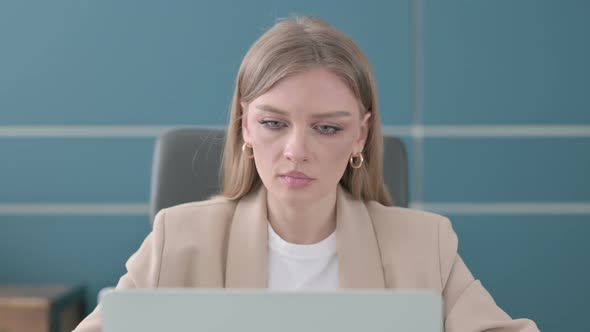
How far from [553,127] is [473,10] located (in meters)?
0.56

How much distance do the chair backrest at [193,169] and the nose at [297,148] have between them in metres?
0.48

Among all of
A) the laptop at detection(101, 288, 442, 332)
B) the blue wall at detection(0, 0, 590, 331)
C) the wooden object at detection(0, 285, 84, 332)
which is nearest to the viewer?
the laptop at detection(101, 288, 442, 332)

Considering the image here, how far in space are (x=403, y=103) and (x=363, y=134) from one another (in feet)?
5.09

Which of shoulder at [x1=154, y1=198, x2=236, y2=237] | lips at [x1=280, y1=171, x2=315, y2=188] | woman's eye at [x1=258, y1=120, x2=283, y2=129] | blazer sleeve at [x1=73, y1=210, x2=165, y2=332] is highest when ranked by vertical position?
woman's eye at [x1=258, y1=120, x2=283, y2=129]

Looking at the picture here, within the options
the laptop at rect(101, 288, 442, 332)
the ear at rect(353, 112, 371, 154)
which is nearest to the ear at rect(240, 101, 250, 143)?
the ear at rect(353, 112, 371, 154)

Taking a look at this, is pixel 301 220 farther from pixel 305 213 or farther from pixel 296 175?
pixel 296 175

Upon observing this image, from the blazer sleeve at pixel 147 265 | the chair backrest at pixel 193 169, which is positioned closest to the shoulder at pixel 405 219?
the chair backrest at pixel 193 169

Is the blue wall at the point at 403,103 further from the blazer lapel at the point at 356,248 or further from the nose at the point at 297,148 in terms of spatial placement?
the nose at the point at 297,148

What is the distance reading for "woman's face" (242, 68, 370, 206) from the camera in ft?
4.66

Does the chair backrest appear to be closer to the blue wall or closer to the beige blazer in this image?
the beige blazer

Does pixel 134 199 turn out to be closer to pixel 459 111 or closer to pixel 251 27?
pixel 251 27

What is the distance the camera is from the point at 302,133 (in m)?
1.41

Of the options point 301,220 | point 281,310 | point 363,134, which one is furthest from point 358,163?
point 281,310

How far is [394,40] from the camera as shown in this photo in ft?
10.3
